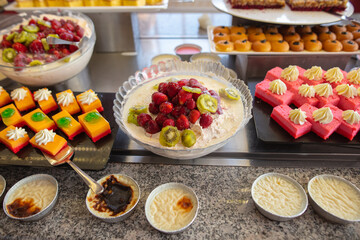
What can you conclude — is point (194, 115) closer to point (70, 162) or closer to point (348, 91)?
point (70, 162)

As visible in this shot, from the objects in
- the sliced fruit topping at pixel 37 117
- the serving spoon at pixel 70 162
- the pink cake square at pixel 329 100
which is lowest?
the serving spoon at pixel 70 162

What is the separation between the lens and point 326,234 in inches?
45.8

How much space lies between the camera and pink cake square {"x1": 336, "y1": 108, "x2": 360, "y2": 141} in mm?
1362

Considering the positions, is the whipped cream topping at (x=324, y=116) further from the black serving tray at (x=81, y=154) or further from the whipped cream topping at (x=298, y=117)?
the black serving tray at (x=81, y=154)

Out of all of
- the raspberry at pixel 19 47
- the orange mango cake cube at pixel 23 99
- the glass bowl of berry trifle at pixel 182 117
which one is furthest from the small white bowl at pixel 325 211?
the raspberry at pixel 19 47

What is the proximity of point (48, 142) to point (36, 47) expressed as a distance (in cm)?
86

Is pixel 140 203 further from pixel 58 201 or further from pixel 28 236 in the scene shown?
pixel 28 236

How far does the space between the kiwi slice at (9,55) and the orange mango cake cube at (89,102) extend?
658 mm

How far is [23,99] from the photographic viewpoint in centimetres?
168

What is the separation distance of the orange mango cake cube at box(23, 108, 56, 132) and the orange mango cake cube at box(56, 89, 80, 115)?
12cm

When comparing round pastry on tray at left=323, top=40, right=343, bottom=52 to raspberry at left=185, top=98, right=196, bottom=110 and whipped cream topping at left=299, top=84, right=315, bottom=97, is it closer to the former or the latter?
whipped cream topping at left=299, top=84, right=315, bottom=97

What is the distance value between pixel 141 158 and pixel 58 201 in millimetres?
489

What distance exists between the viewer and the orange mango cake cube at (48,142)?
1.37 metres

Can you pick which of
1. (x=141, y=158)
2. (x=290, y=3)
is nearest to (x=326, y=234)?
(x=141, y=158)
